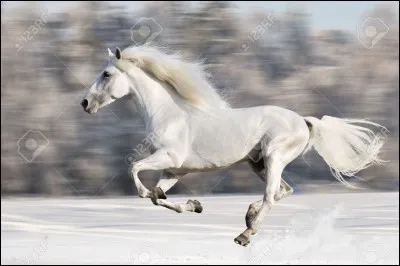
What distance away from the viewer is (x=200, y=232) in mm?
8883

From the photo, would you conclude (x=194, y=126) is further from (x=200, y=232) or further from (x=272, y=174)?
(x=200, y=232)

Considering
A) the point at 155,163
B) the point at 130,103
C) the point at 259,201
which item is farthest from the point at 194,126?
the point at 130,103

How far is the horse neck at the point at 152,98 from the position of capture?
6.44 m

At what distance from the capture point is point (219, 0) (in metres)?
13.7

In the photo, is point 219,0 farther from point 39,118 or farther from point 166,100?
point 166,100

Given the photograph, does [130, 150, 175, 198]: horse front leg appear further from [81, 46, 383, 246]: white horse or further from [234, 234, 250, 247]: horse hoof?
[234, 234, 250, 247]: horse hoof

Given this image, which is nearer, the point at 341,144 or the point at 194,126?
the point at 194,126

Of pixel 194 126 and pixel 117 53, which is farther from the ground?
pixel 117 53

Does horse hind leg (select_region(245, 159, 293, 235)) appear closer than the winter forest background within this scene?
Yes

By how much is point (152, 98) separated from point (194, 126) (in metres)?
0.34

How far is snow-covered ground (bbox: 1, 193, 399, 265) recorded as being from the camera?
7.46m

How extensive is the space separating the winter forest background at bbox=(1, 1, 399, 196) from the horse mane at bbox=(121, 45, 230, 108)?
6367 millimetres

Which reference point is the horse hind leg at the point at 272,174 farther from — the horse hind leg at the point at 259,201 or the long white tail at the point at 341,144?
the long white tail at the point at 341,144

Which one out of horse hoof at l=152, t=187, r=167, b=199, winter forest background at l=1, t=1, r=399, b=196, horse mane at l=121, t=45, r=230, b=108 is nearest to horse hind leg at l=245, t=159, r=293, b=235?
horse mane at l=121, t=45, r=230, b=108
